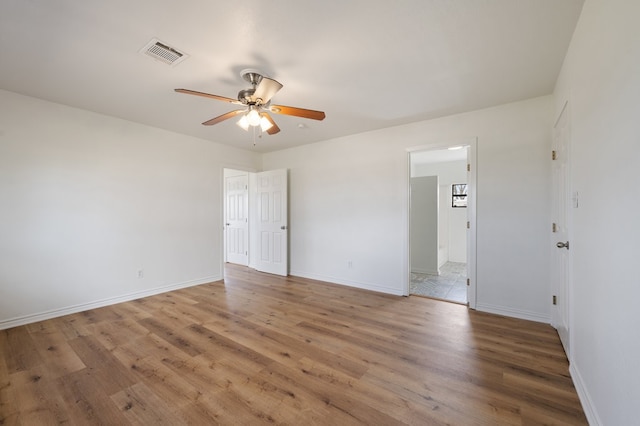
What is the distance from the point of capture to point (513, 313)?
3031mm

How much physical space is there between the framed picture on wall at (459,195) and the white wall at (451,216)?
81 mm

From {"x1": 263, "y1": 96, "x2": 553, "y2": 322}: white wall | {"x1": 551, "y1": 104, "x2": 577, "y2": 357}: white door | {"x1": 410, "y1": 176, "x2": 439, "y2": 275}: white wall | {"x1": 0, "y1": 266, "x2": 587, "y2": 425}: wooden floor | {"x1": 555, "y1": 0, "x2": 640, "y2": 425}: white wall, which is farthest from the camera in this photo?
{"x1": 410, "y1": 176, "x2": 439, "y2": 275}: white wall

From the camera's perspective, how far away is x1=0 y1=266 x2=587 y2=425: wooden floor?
1.59m

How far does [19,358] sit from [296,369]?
2.34 metres

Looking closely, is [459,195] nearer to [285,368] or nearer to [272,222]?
[272,222]

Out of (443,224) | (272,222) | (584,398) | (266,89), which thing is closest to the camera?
(584,398)

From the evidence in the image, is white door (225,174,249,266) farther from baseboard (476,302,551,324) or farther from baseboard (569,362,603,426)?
baseboard (569,362,603,426)

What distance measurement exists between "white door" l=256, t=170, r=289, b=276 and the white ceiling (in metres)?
2.15

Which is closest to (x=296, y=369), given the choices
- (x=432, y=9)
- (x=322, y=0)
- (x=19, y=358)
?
(x=19, y=358)

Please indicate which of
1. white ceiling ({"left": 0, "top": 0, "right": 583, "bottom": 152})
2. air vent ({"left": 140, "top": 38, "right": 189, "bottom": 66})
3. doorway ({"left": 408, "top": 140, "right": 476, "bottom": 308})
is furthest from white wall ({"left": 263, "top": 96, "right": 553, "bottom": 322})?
air vent ({"left": 140, "top": 38, "right": 189, "bottom": 66})

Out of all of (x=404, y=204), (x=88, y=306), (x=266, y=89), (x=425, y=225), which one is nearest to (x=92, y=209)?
(x=88, y=306)

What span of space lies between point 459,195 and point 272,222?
4706mm

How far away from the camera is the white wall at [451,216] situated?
21.2 ft

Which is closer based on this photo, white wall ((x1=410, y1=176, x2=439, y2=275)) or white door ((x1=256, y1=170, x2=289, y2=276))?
white door ((x1=256, y1=170, x2=289, y2=276))
